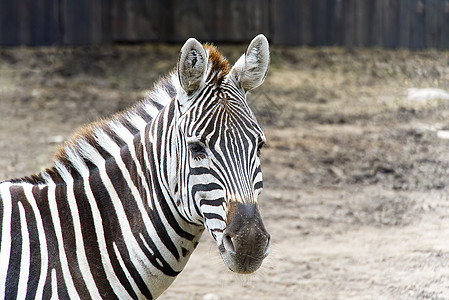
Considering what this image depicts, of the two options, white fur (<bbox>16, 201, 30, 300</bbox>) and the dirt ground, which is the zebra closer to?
white fur (<bbox>16, 201, 30, 300</bbox>)

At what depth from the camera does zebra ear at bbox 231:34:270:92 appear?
10.5ft

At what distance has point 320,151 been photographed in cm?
945

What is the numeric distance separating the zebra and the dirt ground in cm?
54

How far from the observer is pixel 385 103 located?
1188 cm

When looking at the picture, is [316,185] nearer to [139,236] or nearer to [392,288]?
[392,288]

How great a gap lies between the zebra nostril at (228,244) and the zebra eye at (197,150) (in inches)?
16.1

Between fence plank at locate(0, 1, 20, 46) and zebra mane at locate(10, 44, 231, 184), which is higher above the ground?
zebra mane at locate(10, 44, 231, 184)

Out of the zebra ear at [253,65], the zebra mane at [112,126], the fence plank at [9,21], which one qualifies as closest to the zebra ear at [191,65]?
the zebra ear at [253,65]

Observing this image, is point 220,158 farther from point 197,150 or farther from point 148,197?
point 148,197

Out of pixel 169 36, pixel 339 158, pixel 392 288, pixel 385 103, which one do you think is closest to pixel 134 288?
pixel 392 288

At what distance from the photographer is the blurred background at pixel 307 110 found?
6.02m

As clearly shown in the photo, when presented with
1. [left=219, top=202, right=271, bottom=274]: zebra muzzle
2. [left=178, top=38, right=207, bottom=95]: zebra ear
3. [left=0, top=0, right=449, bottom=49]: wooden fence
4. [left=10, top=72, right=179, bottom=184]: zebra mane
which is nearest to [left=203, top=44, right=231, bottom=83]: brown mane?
[left=178, top=38, right=207, bottom=95]: zebra ear

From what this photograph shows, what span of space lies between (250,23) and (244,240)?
1305 centimetres

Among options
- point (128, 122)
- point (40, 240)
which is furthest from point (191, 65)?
point (40, 240)
